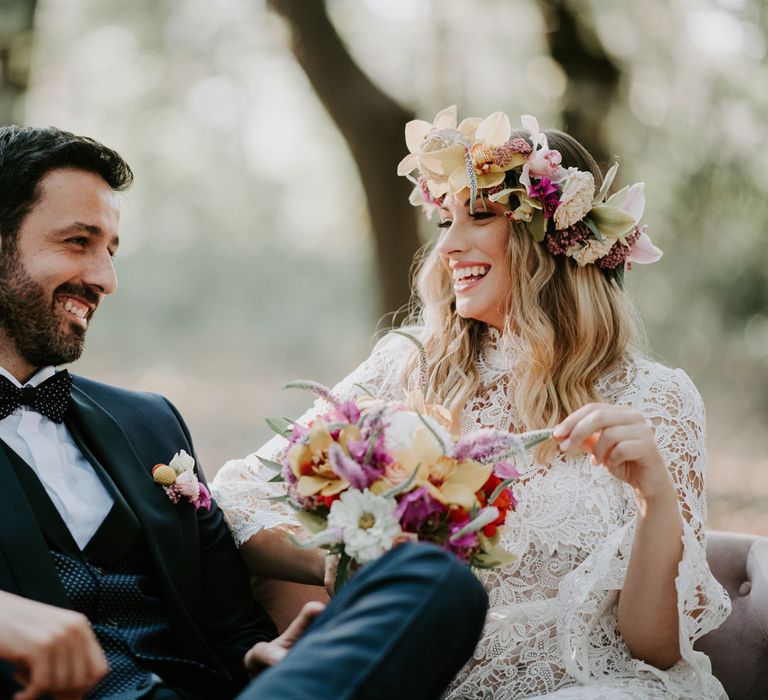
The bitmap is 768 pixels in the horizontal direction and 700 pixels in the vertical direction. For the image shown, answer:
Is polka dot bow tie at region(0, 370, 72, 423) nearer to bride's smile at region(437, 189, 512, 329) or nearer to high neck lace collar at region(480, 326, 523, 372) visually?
bride's smile at region(437, 189, 512, 329)

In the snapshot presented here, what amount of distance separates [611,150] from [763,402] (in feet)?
16.1

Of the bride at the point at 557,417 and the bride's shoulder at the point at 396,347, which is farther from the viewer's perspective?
the bride's shoulder at the point at 396,347

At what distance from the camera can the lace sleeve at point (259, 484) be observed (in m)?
2.65

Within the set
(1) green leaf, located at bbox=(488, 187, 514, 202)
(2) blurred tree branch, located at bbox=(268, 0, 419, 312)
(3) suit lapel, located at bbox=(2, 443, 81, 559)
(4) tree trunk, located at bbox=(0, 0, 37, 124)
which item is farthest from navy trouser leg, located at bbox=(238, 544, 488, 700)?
(4) tree trunk, located at bbox=(0, 0, 37, 124)

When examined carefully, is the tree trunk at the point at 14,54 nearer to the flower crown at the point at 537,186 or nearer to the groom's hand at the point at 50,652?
the flower crown at the point at 537,186

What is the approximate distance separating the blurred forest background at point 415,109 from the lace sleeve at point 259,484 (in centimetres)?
90

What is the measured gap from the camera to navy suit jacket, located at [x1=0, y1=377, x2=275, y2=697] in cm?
209

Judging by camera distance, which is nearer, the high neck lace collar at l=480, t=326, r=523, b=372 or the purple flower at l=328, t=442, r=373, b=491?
the purple flower at l=328, t=442, r=373, b=491

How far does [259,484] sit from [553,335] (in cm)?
97

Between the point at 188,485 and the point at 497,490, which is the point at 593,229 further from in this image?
the point at 188,485

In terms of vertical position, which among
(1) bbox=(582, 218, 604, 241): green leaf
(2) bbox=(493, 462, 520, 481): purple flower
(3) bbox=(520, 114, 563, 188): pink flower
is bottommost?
(2) bbox=(493, 462, 520, 481): purple flower

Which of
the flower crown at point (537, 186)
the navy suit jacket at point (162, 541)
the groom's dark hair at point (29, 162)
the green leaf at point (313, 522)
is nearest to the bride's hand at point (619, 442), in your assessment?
the green leaf at point (313, 522)

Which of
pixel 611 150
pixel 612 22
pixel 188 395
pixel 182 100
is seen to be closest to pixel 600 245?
pixel 611 150

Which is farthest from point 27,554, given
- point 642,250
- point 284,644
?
point 642,250
